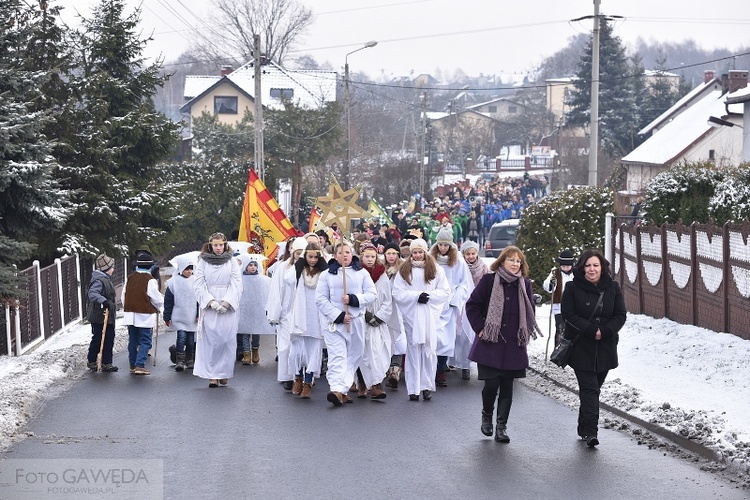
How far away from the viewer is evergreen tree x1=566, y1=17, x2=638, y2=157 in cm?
7756

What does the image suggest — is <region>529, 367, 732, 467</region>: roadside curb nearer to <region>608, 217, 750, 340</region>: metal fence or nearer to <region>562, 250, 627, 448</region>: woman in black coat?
<region>562, 250, 627, 448</region>: woman in black coat

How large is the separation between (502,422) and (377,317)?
3119 millimetres

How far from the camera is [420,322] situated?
13617 mm

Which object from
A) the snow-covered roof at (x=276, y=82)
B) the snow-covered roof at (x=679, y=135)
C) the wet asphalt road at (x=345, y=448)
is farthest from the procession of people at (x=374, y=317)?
the snow-covered roof at (x=276, y=82)

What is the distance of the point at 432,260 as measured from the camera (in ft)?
45.3

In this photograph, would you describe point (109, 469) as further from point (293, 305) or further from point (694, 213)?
point (694, 213)

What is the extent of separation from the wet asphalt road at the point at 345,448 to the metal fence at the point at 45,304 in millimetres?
3873

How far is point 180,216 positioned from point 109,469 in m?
20.8

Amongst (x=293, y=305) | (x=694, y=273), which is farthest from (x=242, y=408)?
(x=694, y=273)

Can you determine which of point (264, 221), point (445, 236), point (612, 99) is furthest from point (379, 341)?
point (612, 99)

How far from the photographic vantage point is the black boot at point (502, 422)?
1066 cm

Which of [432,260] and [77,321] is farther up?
[432,260]

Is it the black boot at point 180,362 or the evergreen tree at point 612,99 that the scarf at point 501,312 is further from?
the evergreen tree at point 612,99

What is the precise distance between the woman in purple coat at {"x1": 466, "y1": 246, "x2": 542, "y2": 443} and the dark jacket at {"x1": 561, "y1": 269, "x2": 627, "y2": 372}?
1.56 ft
